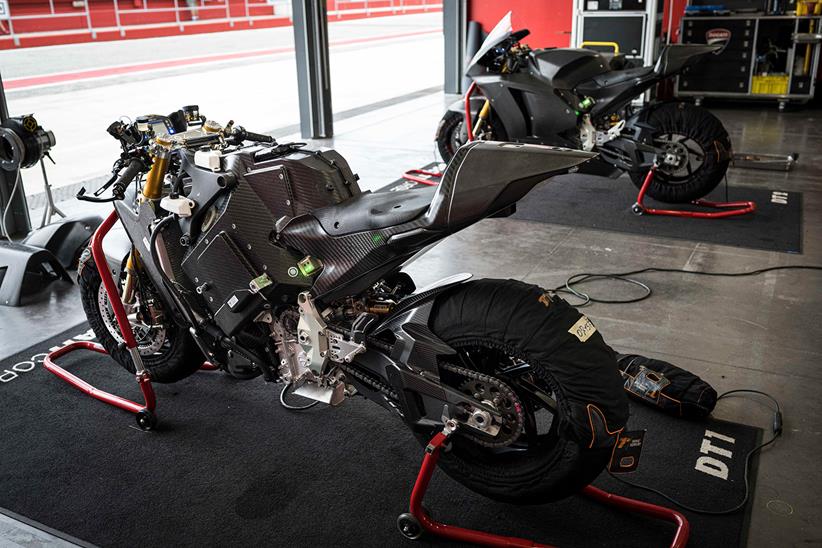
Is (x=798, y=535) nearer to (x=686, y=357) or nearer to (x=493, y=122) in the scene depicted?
(x=686, y=357)

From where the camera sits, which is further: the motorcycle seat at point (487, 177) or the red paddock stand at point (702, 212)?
the red paddock stand at point (702, 212)

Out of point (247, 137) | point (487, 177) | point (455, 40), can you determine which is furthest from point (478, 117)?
point (455, 40)

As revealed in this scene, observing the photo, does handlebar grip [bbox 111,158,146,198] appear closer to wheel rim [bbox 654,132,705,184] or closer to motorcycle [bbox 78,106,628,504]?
motorcycle [bbox 78,106,628,504]

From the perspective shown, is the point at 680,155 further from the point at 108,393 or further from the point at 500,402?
the point at 108,393

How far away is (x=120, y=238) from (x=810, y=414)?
260 centimetres

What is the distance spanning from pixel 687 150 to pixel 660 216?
469mm

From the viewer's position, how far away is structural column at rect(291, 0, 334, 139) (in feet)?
23.1

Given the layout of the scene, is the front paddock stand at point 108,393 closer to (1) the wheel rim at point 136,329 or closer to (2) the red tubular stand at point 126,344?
(2) the red tubular stand at point 126,344

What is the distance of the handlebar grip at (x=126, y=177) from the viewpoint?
241 centimetres

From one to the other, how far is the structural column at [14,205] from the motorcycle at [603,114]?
293 cm

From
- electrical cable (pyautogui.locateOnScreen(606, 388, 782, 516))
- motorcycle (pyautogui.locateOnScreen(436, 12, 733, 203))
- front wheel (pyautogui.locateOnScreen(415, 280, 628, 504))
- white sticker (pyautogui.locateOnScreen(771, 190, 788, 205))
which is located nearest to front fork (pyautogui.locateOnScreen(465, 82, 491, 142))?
motorcycle (pyautogui.locateOnScreen(436, 12, 733, 203))

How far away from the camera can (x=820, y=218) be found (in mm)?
4973

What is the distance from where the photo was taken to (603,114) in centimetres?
531

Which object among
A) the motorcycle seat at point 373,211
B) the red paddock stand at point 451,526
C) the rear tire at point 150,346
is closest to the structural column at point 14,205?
the rear tire at point 150,346
